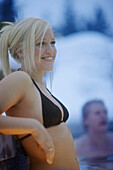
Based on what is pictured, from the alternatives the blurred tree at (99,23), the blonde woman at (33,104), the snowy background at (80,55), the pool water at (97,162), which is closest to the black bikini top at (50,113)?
the blonde woman at (33,104)

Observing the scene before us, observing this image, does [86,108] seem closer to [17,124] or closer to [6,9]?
[6,9]

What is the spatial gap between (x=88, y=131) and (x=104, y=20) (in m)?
1.74

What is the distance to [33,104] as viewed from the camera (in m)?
1.20

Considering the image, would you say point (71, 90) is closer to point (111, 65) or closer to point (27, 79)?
point (111, 65)

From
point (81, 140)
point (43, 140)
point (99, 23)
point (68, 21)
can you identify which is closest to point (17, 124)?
point (43, 140)

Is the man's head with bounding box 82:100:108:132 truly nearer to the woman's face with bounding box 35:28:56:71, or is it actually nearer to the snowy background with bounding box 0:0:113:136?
the snowy background with bounding box 0:0:113:136

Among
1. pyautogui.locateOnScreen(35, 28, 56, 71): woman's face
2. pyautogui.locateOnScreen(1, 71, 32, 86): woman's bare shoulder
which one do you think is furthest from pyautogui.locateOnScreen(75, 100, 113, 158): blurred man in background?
pyautogui.locateOnScreen(1, 71, 32, 86): woman's bare shoulder

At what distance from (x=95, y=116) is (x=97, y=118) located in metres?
0.05

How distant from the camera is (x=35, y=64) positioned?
136cm

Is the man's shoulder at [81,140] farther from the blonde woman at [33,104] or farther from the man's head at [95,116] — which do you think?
the blonde woman at [33,104]

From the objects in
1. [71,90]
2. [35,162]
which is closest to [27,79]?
[35,162]

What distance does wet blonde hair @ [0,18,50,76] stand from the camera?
51.0 inches

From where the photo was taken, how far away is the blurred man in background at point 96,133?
4.37 m

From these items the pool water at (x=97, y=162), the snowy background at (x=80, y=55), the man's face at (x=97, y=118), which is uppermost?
the snowy background at (x=80, y=55)
